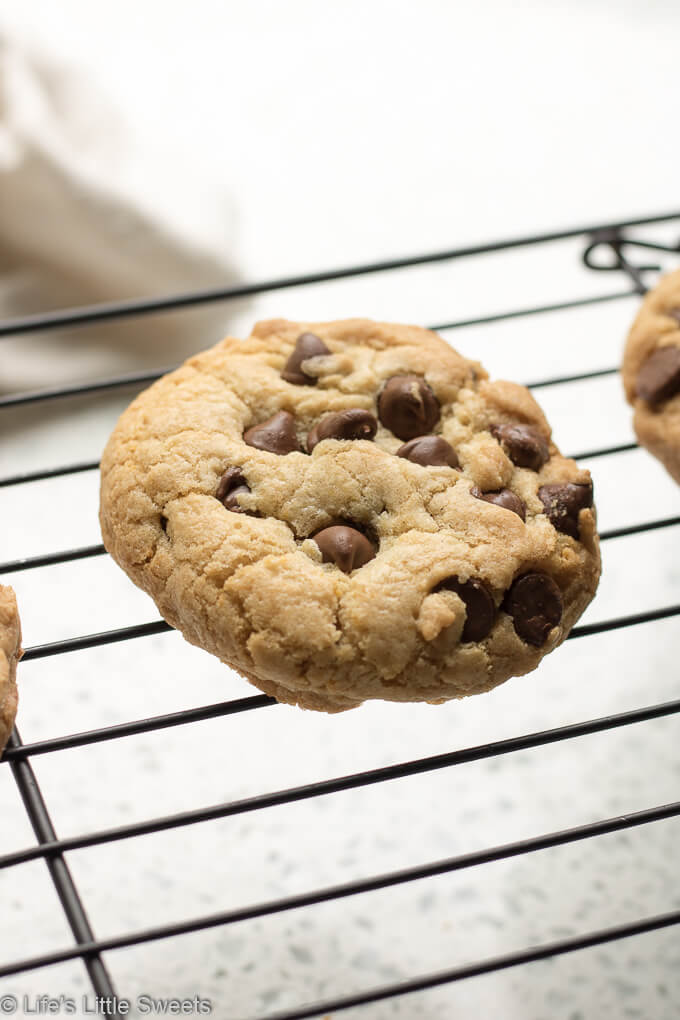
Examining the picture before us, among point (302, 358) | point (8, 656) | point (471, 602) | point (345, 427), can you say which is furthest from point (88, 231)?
point (471, 602)

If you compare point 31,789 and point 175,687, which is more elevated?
point 31,789

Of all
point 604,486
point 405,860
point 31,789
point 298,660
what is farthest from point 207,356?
point 604,486

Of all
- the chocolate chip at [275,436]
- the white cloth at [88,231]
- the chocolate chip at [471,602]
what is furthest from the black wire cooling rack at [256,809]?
the white cloth at [88,231]

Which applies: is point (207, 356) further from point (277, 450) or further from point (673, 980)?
point (673, 980)

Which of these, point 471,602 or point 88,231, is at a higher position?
point 88,231

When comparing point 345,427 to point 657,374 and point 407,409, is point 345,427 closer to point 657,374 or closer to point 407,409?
point 407,409

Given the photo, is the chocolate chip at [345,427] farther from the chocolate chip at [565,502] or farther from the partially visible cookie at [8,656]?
the partially visible cookie at [8,656]
